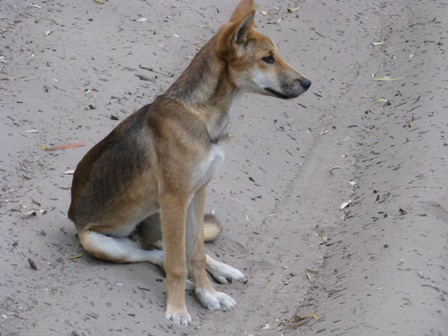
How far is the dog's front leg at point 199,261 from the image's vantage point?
7191 mm

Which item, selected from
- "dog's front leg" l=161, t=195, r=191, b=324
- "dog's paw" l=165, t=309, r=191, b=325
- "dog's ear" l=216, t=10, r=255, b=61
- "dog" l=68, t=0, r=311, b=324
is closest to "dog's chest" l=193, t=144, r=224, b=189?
"dog" l=68, t=0, r=311, b=324

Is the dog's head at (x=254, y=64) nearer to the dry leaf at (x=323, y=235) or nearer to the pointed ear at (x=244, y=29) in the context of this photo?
the pointed ear at (x=244, y=29)

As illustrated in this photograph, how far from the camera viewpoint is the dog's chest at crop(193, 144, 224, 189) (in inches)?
266

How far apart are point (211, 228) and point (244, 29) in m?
1.90

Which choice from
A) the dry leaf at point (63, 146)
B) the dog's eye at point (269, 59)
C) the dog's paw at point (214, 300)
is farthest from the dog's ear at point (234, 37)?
the dry leaf at point (63, 146)

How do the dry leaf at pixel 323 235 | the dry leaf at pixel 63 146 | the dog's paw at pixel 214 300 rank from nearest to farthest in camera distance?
the dog's paw at pixel 214 300 → the dry leaf at pixel 323 235 → the dry leaf at pixel 63 146

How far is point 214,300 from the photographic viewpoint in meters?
7.18

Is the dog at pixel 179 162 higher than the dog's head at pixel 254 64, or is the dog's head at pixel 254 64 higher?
the dog's head at pixel 254 64

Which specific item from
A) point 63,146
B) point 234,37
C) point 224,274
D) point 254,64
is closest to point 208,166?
point 254,64

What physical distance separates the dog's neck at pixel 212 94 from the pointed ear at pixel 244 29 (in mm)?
209

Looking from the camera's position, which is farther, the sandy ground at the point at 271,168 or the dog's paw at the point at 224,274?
the dog's paw at the point at 224,274

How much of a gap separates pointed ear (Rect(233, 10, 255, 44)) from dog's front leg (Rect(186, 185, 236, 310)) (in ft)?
3.87

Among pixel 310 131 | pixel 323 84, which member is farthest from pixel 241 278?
pixel 323 84

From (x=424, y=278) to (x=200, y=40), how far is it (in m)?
5.41
